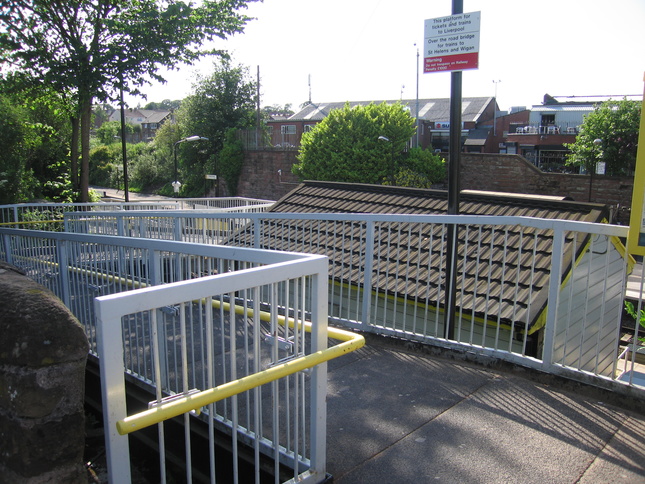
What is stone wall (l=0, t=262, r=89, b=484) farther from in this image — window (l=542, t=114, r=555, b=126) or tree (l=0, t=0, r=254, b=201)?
window (l=542, t=114, r=555, b=126)

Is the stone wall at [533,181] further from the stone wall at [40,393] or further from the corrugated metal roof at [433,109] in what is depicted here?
the corrugated metal roof at [433,109]

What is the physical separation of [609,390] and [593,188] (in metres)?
27.8

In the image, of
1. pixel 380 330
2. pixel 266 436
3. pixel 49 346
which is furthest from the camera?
pixel 380 330

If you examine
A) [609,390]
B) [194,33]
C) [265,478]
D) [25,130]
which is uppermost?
[194,33]

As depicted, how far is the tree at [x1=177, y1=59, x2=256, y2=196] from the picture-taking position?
45125 mm

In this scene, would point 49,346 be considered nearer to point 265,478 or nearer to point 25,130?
point 265,478

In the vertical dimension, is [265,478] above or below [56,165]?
below

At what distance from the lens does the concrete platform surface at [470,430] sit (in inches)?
118

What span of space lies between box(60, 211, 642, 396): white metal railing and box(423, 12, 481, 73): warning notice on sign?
1.44m

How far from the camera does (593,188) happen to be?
92.8ft

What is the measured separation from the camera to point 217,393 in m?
2.30

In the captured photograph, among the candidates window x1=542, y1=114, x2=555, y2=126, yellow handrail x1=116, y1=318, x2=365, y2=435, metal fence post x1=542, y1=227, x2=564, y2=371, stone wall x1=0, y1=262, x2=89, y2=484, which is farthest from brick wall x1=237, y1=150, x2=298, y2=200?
stone wall x1=0, y1=262, x2=89, y2=484

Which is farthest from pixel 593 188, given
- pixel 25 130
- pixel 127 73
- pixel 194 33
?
pixel 25 130

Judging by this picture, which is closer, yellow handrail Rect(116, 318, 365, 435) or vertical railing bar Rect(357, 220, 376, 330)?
yellow handrail Rect(116, 318, 365, 435)
